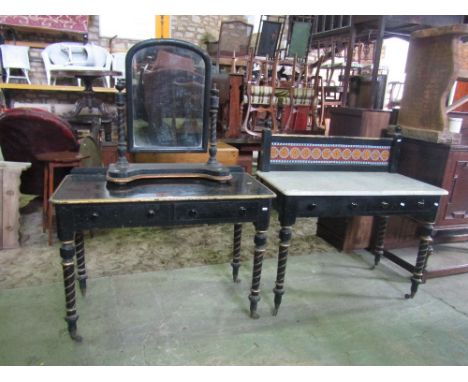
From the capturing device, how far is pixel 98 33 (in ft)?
25.3

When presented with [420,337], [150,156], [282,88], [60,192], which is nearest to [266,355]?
[420,337]

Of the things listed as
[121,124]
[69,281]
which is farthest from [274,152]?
[69,281]

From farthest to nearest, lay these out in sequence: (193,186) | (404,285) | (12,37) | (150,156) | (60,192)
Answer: (12,37)
(150,156)
(404,285)
(193,186)
(60,192)

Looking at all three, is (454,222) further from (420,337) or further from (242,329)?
(242,329)

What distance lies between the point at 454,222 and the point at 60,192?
9.53ft

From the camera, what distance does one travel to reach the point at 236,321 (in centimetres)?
229

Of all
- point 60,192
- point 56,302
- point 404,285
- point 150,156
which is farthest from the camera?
point 150,156

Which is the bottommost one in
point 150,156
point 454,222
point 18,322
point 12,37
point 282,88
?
point 18,322

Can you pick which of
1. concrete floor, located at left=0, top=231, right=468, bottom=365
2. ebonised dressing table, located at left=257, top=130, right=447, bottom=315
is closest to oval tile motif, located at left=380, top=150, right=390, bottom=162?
ebonised dressing table, located at left=257, top=130, right=447, bottom=315

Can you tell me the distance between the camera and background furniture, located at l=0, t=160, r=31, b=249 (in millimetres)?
3090

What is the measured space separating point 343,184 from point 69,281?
174 cm

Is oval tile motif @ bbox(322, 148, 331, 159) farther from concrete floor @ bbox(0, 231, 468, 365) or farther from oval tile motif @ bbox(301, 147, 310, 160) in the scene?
concrete floor @ bbox(0, 231, 468, 365)

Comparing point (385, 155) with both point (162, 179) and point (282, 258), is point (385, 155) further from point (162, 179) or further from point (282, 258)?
point (162, 179)

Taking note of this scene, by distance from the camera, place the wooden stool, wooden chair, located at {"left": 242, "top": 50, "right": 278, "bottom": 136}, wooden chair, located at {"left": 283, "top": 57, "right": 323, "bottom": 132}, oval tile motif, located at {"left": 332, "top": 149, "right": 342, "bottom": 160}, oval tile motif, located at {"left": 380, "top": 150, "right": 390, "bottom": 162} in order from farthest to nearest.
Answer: wooden chair, located at {"left": 283, "top": 57, "right": 323, "bottom": 132} < wooden chair, located at {"left": 242, "top": 50, "right": 278, "bottom": 136} < the wooden stool < oval tile motif, located at {"left": 380, "top": 150, "right": 390, "bottom": 162} < oval tile motif, located at {"left": 332, "top": 149, "right": 342, "bottom": 160}
